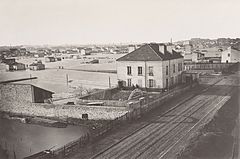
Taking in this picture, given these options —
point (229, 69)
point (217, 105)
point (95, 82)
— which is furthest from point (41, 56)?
point (217, 105)

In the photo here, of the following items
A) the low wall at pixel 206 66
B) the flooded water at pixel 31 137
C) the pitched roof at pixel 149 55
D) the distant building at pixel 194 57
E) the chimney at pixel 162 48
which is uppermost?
the chimney at pixel 162 48

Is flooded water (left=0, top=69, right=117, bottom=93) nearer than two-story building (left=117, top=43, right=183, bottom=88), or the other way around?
two-story building (left=117, top=43, right=183, bottom=88)

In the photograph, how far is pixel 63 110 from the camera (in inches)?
1289

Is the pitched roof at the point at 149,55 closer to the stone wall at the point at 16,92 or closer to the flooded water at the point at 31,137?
the stone wall at the point at 16,92

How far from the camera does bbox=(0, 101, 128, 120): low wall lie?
29.7 meters

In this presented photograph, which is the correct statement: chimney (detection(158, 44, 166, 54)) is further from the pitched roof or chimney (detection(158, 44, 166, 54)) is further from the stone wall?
the stone wall

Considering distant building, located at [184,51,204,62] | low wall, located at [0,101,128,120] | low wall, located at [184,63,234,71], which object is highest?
distant building, located at [184,51,204,62]

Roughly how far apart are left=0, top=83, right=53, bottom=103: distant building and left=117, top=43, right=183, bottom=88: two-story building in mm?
10972

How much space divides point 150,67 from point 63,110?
13.0 m

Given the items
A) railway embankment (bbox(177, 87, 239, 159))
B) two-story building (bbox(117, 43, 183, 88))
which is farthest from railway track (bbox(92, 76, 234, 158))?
two-story building (bbox(117, 43, 183, 88))

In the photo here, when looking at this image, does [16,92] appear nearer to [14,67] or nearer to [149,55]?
[149,55]

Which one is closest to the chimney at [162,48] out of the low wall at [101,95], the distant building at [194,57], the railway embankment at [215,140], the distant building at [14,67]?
the low wall at [101,95]

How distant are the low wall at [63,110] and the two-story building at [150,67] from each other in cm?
1080

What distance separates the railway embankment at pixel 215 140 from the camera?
17516mm
